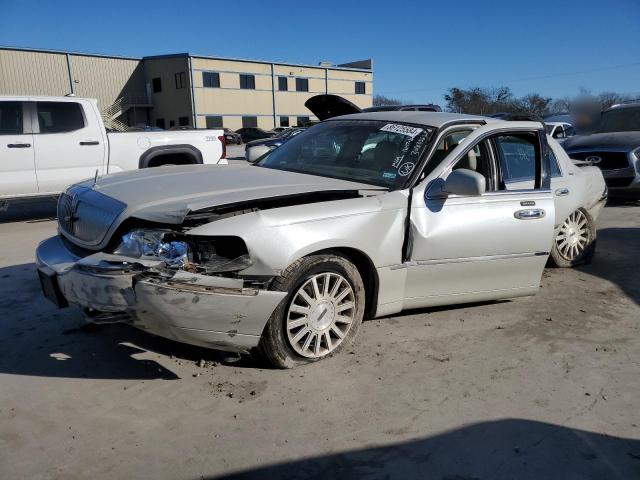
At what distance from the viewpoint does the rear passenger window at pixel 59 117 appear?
26.8 feet

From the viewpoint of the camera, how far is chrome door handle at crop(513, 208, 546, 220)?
431 centimetres

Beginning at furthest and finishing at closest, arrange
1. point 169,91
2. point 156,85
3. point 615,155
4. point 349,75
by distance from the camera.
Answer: point 349,75 → point 156,85 → point 169,91 → point 615,155

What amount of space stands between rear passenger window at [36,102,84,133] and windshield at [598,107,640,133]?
35.3 ft

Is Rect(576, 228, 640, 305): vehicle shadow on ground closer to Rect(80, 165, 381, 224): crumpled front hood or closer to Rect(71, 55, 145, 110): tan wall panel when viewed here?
Rect(80, 165, 381, 224): crumpled front hood

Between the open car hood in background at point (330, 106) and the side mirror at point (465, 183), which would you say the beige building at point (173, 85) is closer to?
the open car hood in background at point (330, 106)

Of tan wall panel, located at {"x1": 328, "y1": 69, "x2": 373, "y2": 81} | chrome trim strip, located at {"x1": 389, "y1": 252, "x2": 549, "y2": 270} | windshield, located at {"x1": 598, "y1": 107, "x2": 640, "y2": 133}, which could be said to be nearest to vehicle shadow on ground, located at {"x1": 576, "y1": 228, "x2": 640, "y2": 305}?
chrome trim strip, located at {"x1": 389, "y1": 252, "x2": 549, "y2": 270}

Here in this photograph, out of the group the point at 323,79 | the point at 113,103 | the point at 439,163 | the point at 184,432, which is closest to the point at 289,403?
the point at 184,432

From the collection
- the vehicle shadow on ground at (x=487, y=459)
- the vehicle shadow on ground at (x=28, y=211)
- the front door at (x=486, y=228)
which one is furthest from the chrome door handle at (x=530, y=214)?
the vehicle shadow on ground at (x=28, y=211)

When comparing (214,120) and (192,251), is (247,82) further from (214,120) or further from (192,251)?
(192,251)

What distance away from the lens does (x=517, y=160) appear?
15.7 ft

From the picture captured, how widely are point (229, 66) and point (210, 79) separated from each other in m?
2.67

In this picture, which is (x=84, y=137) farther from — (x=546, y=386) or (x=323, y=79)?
(x=323, y=79)

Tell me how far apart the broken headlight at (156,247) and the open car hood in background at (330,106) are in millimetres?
3716

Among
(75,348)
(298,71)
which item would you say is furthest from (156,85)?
(75,348)
